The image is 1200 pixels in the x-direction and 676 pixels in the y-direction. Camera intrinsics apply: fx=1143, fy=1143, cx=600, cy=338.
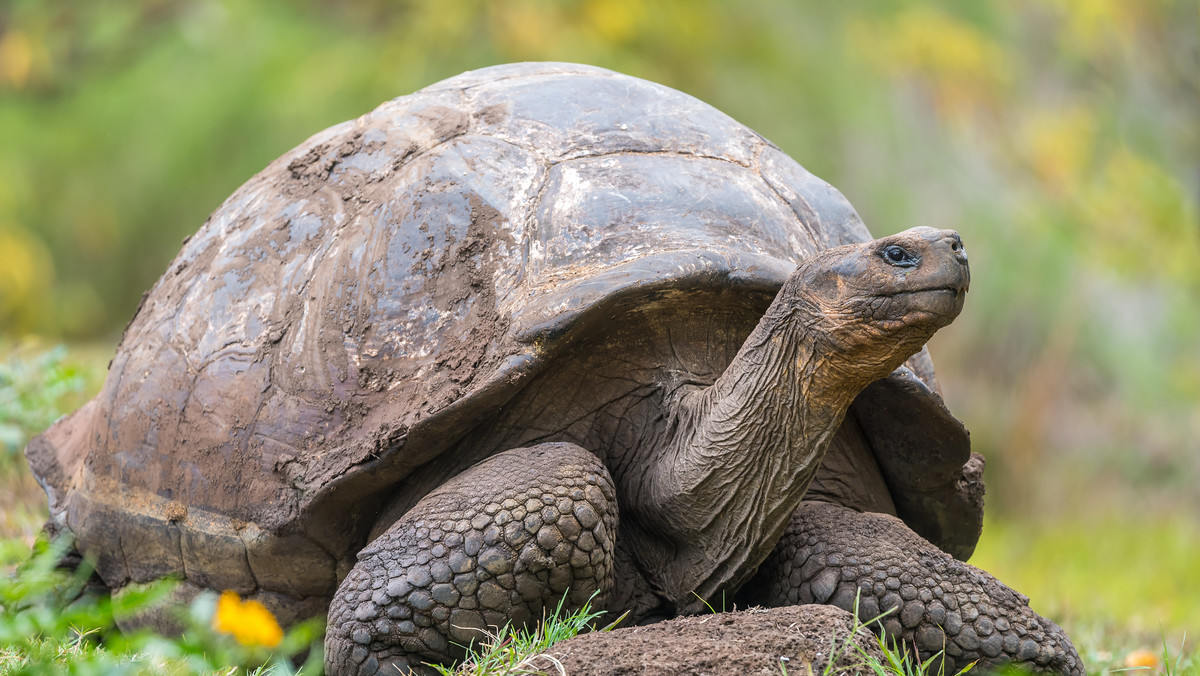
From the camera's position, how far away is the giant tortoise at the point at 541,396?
101 inches

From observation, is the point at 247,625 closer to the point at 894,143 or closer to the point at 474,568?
the point at 474,568

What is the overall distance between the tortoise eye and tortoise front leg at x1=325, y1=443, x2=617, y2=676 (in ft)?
2.69

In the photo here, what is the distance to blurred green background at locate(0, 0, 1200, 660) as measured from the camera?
8977 millimetres

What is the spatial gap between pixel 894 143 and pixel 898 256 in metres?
8.13

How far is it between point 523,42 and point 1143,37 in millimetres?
6167

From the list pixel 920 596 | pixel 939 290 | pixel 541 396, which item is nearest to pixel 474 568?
pixel 541 396

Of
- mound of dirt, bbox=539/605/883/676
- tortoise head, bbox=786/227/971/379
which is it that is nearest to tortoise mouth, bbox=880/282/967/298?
tortoise head, bbox=786/227/971/379

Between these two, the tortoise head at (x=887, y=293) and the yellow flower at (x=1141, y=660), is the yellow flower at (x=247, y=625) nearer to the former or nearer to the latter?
the tortoise head at (x=887, y=293)

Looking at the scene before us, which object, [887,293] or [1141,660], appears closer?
[887,293]

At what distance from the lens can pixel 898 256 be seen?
2.41 m

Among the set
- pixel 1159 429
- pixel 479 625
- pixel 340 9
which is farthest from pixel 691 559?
pixel 340 9

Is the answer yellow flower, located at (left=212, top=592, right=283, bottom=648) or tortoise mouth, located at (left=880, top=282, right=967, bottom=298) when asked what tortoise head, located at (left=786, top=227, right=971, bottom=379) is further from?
yellow flower, located at (left=212, top=592, right=283, bottom=648)

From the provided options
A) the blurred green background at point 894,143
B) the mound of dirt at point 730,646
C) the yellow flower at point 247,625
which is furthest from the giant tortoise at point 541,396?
the blurred green background at point 894,143

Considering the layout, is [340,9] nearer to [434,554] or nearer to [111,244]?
[111,244]
